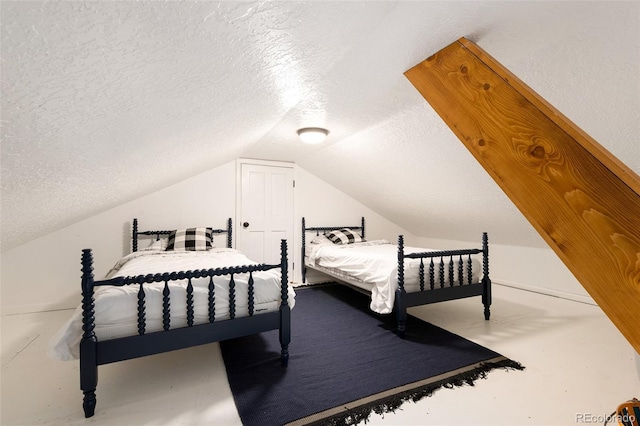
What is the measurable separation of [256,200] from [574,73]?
3.60 m

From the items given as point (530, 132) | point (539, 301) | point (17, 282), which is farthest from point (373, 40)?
point (17, 282)

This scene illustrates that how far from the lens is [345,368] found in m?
Result: 1.94

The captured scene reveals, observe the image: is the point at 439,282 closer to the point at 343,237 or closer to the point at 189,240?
the point at 343,237

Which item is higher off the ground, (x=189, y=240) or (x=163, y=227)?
(x=163, y=227)

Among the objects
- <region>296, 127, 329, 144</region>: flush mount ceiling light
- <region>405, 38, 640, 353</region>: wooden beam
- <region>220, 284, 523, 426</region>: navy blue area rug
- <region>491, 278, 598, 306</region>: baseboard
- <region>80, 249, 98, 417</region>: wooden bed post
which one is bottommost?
<region>220, 284, 523, 426</region>: navy blue area rug

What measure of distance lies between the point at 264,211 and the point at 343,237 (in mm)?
1277

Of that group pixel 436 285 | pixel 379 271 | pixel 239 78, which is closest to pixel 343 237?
pixel 379 271

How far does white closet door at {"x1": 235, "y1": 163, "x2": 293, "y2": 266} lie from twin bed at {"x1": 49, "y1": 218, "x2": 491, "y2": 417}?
4.06 ft

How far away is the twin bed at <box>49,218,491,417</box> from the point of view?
1.52 meters

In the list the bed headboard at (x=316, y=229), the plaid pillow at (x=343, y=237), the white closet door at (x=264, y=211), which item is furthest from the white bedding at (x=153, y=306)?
the bed headboard at (x=316, y=229)

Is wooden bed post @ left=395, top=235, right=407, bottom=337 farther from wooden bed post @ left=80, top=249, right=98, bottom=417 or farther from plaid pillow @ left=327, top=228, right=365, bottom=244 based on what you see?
wooden bed post @ left=80, top=249, right=98, bottom=417

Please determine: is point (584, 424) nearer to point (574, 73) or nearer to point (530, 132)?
point (530, 132)

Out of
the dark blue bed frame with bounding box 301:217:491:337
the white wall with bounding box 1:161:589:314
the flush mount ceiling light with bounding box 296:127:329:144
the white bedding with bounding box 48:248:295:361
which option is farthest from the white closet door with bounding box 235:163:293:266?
the dark blue bed frame with bounding box 301:217:491:337

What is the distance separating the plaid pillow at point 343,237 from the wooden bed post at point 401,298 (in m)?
1.77
